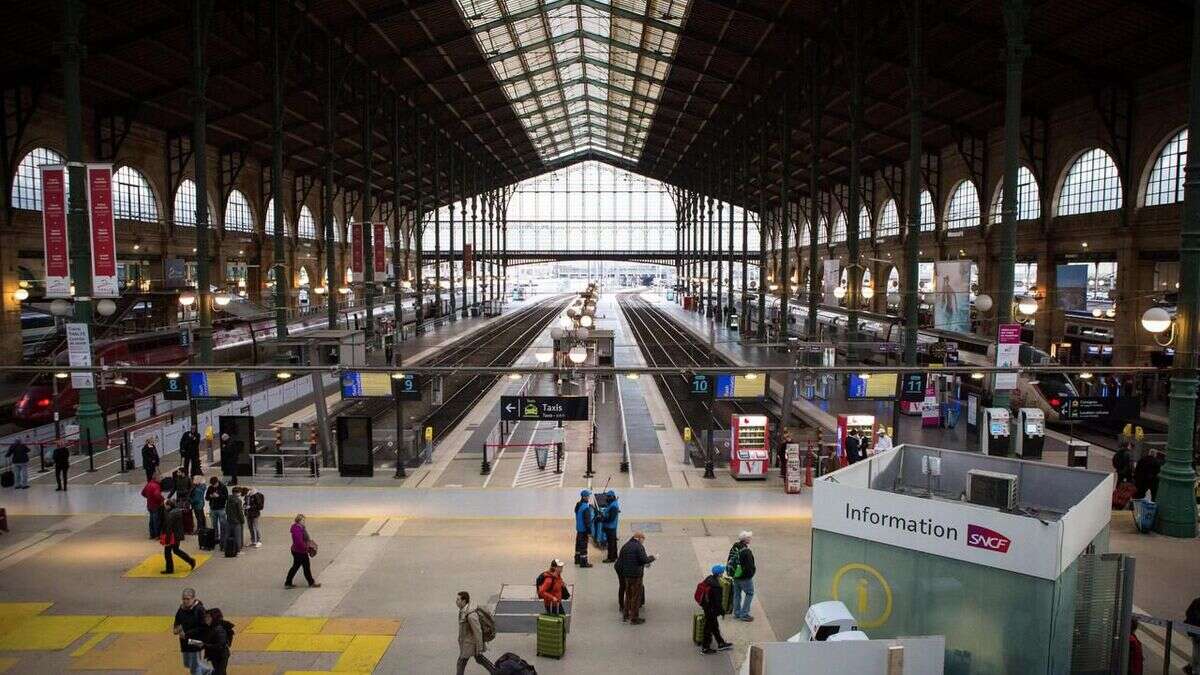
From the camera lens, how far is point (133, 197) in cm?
3800

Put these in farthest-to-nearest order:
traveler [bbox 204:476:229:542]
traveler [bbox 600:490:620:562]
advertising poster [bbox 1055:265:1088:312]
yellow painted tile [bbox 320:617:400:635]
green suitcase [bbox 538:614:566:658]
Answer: advertising poster [bbox 1055:265:1088:312] < traveler [bbox 204:476:229:542] < traveler [bbox 600:490:620:562] < yellow painted tile [bbox 320:617:400:635] < green suitcase [bbox 538:614:566:658]

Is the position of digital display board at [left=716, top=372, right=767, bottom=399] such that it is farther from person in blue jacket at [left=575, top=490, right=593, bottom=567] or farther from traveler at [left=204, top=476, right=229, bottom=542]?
traveler at [left=204, top=476, right=229, bottom=542]

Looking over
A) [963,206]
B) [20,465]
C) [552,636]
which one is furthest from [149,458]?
[963,206]

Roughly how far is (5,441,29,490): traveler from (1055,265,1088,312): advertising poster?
32402 millimetres

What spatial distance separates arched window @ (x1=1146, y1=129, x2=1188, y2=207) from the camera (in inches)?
1066

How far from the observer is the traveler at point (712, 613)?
33.0 feet

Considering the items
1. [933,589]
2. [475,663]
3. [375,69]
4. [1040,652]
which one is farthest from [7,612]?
[375,69]

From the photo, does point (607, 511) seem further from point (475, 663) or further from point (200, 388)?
point (200, 388)

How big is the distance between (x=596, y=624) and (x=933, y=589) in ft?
14.4

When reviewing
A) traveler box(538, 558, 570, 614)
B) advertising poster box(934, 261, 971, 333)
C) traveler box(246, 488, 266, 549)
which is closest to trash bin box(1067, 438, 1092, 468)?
advertising poster box(934, 261, 971, 333)

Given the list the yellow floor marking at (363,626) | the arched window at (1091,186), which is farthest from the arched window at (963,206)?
the yellow floor marking at (363,626)

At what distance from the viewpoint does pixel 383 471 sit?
20.1 m

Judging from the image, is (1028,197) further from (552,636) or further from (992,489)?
(552,636)

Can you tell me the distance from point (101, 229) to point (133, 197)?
2248cm
